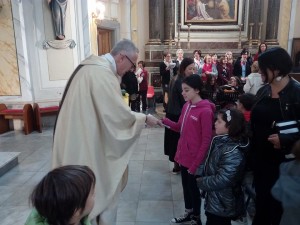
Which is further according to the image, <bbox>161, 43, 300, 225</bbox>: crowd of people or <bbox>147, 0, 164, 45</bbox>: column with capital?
<bbox>147, 0, 164, 45</bbox>: column with capital

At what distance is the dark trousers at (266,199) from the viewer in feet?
6.94

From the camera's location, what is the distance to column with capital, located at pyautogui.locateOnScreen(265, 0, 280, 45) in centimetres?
1002

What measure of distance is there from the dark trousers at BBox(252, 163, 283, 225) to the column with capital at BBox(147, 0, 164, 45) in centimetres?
846

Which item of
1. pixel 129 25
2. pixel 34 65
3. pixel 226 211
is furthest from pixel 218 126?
pixel 129 25

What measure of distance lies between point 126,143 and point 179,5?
9.08m

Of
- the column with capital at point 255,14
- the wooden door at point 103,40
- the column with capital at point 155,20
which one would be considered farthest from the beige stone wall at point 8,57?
the column with capital at point 255,14

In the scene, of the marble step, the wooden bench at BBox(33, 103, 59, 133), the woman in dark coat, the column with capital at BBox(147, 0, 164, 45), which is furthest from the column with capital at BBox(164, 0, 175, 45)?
the woman in dark coat

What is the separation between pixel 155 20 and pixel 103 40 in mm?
1972

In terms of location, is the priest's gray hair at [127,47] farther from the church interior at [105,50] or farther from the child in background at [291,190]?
the church interior at [105,50]

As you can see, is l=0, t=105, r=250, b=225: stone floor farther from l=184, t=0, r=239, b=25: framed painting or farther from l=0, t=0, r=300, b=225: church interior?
l=184, t=0, r=239, b=25: framed painting

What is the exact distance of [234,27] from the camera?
10.4 m

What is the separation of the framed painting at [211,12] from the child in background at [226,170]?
8.93 m

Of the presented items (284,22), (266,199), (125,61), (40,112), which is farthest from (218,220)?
(284,22)

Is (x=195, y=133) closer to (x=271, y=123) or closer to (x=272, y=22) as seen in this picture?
(x=271, y=123)
